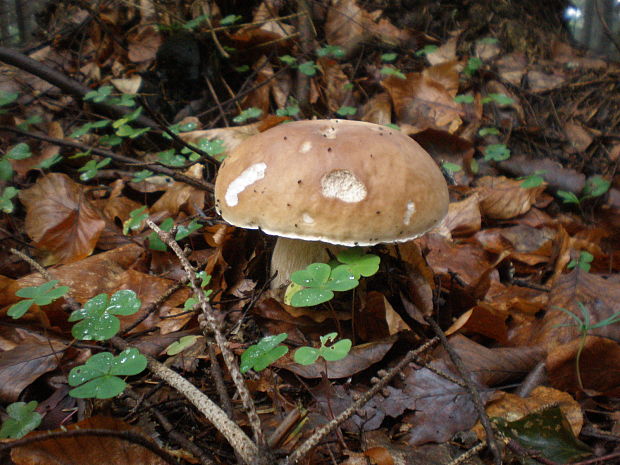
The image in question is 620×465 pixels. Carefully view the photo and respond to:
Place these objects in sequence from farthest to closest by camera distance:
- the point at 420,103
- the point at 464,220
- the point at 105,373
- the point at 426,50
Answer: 1. the point at 426,50
2. the point at 420,103
3. the point at 464,220
4. the point at 105,373

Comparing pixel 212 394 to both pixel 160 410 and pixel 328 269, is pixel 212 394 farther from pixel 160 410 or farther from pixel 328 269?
pixel 328 269

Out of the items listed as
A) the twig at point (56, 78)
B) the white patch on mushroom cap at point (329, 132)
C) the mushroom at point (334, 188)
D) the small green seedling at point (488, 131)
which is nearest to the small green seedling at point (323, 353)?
the mushroom at point (334, 188)

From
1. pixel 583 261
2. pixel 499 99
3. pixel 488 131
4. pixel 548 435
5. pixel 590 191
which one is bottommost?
pixel 590 191

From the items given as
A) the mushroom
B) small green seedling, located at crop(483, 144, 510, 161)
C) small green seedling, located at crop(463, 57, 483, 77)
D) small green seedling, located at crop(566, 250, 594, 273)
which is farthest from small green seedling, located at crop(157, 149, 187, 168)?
small green seedling, located at crop(463, 57, 483, 77)

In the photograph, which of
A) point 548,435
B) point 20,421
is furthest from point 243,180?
point 548,435

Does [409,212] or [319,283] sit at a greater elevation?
[409,212]

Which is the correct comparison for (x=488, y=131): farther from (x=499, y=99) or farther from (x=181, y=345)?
(x=181, y=345)

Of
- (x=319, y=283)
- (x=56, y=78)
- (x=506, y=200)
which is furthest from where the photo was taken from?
(x=506, y=200)
